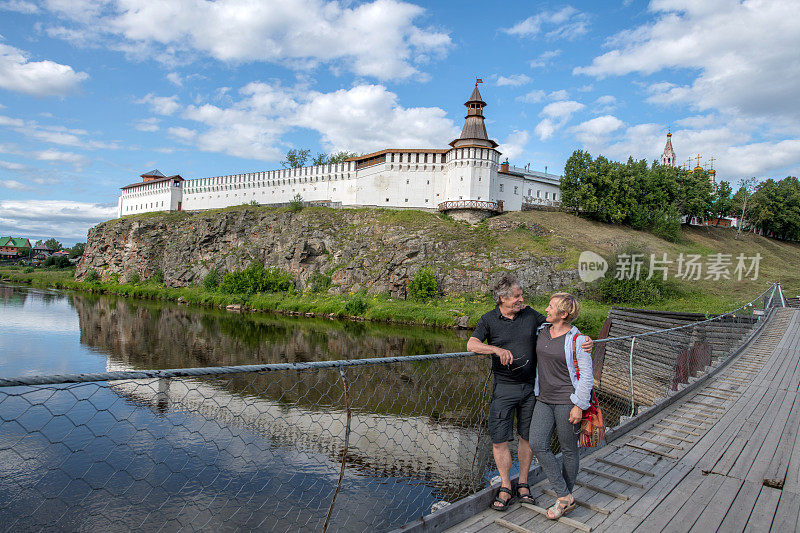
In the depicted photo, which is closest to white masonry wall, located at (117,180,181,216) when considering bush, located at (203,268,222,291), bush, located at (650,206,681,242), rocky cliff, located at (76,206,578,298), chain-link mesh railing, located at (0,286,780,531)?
rocky cliff, located at (76,206,578,298)

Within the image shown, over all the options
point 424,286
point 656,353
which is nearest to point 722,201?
point 424,286

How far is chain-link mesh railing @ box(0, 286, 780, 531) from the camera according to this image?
8.54m

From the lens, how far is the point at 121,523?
27.0 feet

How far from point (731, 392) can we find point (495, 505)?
865cm

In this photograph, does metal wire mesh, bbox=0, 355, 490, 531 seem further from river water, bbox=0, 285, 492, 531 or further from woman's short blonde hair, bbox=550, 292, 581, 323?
woman's short blonde hair, bbox=550, 292, 581, 323

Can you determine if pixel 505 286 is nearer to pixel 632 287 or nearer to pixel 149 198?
pixel 632 287

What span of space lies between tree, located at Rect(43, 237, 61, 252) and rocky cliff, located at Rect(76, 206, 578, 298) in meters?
101

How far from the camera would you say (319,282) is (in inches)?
1919

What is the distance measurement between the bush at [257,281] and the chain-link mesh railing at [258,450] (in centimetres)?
3349

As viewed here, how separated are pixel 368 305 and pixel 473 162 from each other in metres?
24.4

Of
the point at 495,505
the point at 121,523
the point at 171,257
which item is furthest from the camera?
the point at 171,257

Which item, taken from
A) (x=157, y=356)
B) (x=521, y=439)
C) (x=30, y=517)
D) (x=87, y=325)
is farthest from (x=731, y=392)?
(x=87, y=325)

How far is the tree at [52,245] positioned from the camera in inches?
6081

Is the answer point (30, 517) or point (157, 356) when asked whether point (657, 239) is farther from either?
point (30, 517)
